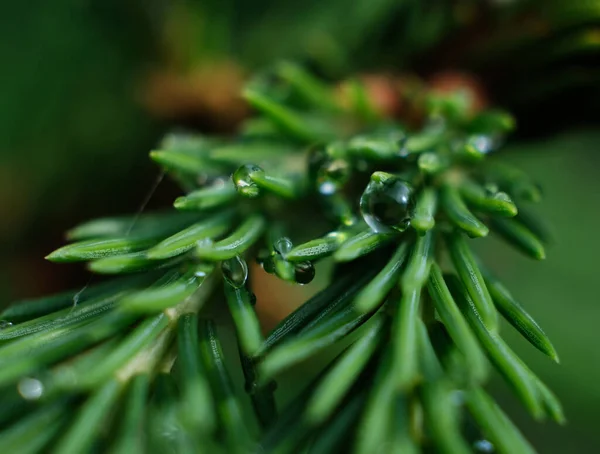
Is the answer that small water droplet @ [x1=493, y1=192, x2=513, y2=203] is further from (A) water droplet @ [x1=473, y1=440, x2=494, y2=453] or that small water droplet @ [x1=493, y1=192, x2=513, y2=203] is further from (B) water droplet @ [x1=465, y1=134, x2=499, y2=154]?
(A) water droplet @ [x1=473, y1=440, x2=494, y2=453]

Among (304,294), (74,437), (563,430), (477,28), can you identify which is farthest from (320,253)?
(563,430)

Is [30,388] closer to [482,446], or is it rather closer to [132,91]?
[482,446]

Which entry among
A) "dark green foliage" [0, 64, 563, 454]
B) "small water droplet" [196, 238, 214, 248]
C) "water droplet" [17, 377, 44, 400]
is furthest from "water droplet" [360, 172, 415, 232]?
"water droplet" [17, 377, 44, 400]

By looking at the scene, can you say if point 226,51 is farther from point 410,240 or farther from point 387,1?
point 410,240

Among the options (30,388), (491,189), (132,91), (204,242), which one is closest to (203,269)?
(204,242)

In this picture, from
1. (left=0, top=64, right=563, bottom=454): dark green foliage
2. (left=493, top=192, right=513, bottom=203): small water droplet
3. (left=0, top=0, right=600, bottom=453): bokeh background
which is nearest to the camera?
(left=0, top=64, right=563, bottom=454): dark green foliage

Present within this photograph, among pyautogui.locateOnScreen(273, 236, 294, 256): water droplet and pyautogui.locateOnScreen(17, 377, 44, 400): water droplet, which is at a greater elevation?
pyautogui.locateOnScreen(273, 236, 294, 256): water droplet
